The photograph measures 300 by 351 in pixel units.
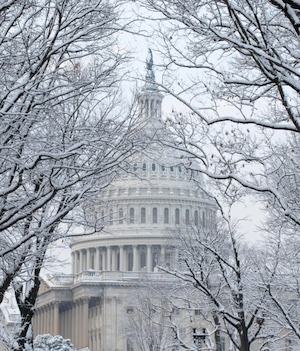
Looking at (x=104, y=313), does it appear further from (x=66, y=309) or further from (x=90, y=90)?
(x=90, y=90)

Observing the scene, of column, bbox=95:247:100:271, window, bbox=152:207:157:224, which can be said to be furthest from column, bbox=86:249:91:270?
window, bbox=152:207:157:224

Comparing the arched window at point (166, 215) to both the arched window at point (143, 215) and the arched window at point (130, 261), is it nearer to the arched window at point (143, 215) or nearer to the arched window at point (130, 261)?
the arched window at point (143, 215)

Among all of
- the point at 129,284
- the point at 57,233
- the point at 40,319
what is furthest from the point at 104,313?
the point at 57,233

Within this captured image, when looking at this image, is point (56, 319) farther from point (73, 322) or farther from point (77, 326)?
point (77, 326)

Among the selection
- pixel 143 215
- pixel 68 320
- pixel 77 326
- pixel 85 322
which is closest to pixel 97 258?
pixel 143 215

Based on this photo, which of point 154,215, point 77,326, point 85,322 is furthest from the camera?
point 154,215

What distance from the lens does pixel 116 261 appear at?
16175 cm

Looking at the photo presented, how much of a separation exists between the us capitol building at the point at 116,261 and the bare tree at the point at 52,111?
396ft

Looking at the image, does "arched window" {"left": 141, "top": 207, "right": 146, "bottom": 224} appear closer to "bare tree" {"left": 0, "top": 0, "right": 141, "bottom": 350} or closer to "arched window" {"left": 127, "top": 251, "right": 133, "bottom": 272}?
"arched window" {"left": 127, "top": 251, "right": 133, "bottom": 272}

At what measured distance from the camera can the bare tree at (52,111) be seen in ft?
50.9

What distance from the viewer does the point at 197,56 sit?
1606 cm

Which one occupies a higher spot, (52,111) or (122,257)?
(122,257)

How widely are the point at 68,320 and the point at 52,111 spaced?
137759 mm

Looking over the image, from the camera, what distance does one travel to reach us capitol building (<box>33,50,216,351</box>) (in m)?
143
